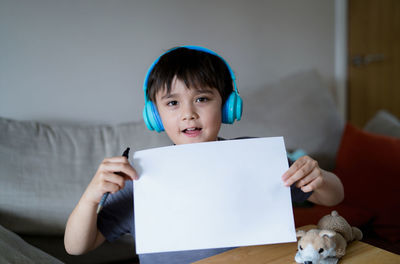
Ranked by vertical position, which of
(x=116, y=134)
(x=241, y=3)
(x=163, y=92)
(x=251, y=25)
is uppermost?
(x=241, y=3)

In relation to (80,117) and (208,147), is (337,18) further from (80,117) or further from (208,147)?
(208,147)

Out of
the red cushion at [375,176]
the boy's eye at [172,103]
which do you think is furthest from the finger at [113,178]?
the red cushion at [375,176]

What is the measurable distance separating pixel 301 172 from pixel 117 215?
0.48 metres

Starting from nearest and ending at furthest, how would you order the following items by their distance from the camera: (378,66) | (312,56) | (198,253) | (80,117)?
1. (198,253)
2. (80,117)
3. (312,56)
4. (378,66)

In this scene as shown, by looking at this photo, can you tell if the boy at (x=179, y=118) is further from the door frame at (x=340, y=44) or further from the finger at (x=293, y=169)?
the door frame at (x=340, y=44)

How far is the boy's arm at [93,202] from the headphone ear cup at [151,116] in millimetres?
217

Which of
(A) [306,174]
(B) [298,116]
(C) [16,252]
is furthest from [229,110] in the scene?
(B) [298,116]

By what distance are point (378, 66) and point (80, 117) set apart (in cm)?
233

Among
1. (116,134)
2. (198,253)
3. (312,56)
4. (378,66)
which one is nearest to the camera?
(198,253)

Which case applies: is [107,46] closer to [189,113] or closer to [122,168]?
[189,113]

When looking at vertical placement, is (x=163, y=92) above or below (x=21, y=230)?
above

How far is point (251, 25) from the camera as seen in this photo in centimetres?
183

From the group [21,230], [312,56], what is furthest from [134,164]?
[312,56]

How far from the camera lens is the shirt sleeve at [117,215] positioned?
31.0 inches
